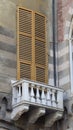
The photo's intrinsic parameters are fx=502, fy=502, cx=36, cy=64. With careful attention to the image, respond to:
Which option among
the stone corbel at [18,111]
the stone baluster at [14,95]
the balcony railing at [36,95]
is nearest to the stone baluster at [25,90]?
the balcony railing at [36,95]

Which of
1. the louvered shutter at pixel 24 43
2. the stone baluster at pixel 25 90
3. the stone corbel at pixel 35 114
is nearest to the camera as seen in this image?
the stone baluster at pixel 25 90

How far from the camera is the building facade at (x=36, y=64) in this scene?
13578 mm

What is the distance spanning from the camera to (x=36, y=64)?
48.2 ft

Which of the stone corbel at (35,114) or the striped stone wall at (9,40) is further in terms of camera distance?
the striped stone wall at (9,40)

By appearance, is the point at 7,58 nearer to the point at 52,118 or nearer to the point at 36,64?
the point at 36,64

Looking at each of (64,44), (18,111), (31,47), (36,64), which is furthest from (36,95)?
(64,44)

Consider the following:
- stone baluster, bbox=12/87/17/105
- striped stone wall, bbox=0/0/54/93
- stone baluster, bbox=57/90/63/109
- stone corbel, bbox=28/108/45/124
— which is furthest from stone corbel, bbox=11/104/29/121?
stone baluster, bbox=57/90/63/109

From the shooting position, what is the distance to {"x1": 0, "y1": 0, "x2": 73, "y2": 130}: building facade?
13.6 meters

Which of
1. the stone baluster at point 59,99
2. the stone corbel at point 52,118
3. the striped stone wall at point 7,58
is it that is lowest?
the stone corbel at point 52,118

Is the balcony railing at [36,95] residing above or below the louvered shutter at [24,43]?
below

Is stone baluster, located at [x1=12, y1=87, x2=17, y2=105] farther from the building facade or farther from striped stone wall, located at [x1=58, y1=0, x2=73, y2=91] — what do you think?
striped stone wall, located at [x1=58, y1=0, x2=73, y2=91]

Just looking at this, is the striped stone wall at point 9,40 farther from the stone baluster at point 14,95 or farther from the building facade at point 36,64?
the stone baluster at point 14,95

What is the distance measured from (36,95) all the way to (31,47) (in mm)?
1687

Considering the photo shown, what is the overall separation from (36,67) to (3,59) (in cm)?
117
